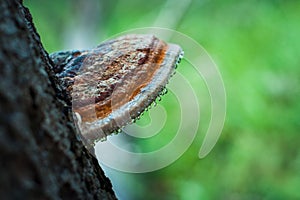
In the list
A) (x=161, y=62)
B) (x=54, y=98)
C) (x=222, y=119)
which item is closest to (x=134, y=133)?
(x=222, y=119)

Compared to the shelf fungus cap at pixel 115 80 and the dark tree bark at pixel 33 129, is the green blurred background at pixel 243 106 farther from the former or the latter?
the dark tree bark at pixel 33 129

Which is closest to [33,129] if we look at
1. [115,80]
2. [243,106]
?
[115,80]

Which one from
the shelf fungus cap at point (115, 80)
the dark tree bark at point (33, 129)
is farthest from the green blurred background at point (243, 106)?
the dark tree bark at point (33, 129)

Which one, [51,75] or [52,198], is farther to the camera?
[51,75]

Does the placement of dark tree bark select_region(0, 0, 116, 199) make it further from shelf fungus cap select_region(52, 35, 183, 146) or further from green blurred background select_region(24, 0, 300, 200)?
green blurred background select_region(24, 0, 300, 200)

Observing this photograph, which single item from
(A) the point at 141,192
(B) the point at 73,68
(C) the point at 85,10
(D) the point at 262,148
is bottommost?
(B) the point at 73,68

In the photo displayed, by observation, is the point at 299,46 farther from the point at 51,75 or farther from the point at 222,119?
the point at 51,75
